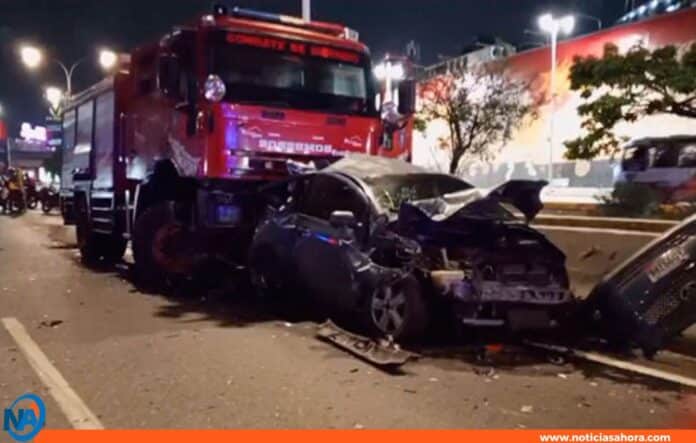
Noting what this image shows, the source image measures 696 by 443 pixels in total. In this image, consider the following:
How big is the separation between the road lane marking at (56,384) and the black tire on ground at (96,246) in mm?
5719

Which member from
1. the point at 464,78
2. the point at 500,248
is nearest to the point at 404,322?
the point at 500,248

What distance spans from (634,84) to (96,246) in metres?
11.5

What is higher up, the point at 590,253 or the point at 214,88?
the point at 214,88

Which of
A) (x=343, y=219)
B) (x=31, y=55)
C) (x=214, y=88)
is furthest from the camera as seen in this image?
(x=31, y=55)

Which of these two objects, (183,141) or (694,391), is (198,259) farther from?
(694,391)

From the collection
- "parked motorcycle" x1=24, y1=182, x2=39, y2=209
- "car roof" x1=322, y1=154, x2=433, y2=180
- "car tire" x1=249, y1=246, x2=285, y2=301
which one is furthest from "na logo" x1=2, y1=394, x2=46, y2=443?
"parked motorcycle" x1=24, y1=182, x2=39, y2=209

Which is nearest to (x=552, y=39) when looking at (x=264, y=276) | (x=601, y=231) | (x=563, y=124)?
(x=563, y=124)

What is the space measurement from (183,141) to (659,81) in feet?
35.9

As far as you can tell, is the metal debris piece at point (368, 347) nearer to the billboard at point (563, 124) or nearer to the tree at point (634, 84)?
the tree at point (634, 84)

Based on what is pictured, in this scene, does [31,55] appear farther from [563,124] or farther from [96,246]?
[563,124]

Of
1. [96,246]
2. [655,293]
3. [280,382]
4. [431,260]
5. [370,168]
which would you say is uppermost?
[370,168]

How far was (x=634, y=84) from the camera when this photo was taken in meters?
15.4

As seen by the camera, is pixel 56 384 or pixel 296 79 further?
pixel 296 79

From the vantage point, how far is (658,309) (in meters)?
5.58
